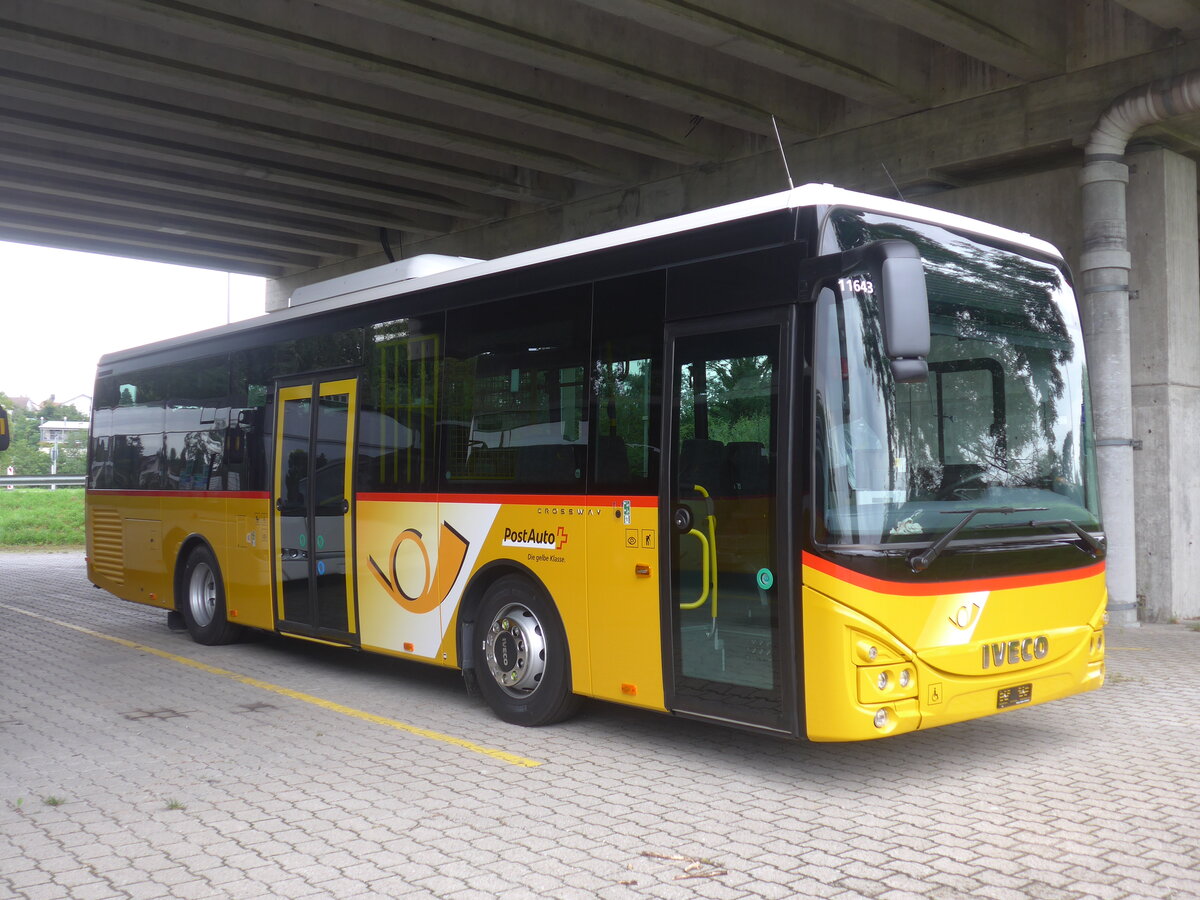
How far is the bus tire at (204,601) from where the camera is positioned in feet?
36.3

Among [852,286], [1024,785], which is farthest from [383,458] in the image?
[1024,785]

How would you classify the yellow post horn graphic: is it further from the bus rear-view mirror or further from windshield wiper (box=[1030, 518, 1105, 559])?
windshield wiper (box=[1030, 518, 1105, 559])

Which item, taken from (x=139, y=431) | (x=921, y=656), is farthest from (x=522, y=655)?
(x=139, y=431)

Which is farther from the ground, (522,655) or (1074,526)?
(1074,526)

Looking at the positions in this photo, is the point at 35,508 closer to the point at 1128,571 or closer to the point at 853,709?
the point at 1128,571

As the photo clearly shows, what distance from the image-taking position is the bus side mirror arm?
5.28m

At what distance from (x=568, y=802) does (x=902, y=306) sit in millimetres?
2861

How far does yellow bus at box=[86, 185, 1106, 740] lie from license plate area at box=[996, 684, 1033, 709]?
0.05 ft

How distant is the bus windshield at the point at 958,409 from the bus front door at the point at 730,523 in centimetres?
29

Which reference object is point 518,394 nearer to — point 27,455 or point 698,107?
point 698,107

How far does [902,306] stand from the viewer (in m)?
5.28

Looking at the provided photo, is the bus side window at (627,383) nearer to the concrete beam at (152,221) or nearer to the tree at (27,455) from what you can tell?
the concrete beam at (152,221)

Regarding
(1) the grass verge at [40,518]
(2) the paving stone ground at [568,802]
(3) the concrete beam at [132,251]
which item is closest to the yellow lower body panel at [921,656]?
(2) the paving stone ground at [568,802]

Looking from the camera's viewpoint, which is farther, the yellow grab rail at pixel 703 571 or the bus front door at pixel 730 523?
the yellow grab rail at pixel 703 571
